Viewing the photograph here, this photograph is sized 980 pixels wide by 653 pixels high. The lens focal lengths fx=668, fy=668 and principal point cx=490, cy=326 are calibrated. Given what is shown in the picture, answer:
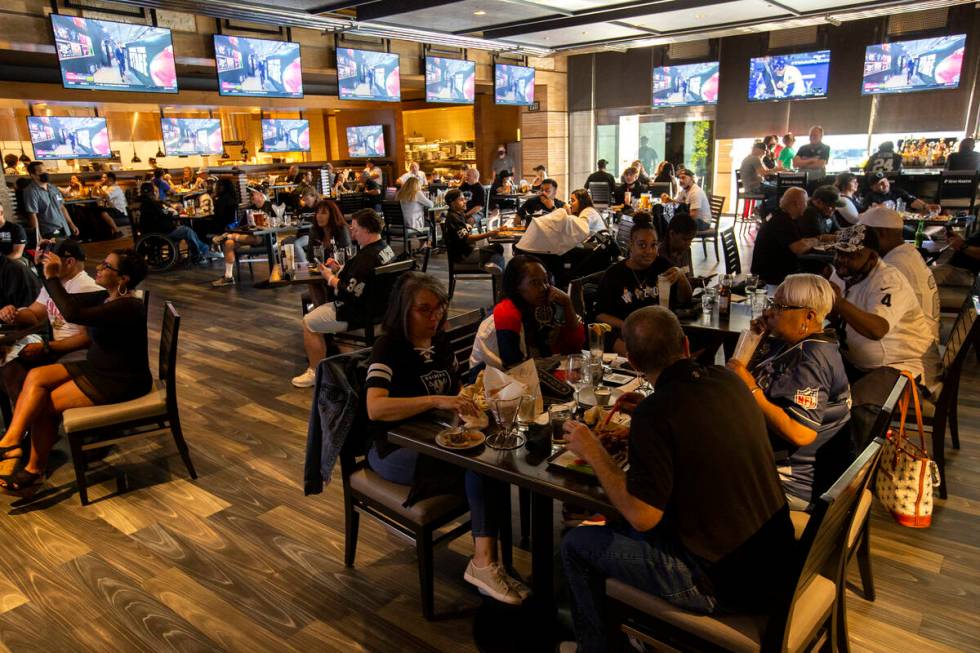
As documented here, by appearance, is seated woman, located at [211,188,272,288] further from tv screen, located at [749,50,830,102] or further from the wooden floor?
tv screen, located at [749,50,830,102]

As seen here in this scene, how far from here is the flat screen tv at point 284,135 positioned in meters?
14.6

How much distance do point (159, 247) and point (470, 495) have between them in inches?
366

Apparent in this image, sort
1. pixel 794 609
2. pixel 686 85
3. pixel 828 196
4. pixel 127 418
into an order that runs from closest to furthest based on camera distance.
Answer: pixel 794 609 < pixel 127 418 < pixel 828 196 < pixel 686 85

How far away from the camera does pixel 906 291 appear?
10.7ft

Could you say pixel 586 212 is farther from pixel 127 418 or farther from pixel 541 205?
pixel 127 418

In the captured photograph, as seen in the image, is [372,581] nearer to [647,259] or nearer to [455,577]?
[455,577]

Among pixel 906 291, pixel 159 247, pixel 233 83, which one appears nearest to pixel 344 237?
pixel 233 83

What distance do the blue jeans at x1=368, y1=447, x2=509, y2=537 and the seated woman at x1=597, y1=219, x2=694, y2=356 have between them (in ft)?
5.76

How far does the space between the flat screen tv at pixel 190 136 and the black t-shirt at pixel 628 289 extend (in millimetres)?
12682

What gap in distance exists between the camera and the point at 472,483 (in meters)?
2.42

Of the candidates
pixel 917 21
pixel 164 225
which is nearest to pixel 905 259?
pixel 917 21

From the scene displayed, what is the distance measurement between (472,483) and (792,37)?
39.1ft

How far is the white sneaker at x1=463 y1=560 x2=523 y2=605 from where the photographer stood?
2.47 m

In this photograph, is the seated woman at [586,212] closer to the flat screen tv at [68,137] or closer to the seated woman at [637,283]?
the seated woman at [637,283]
